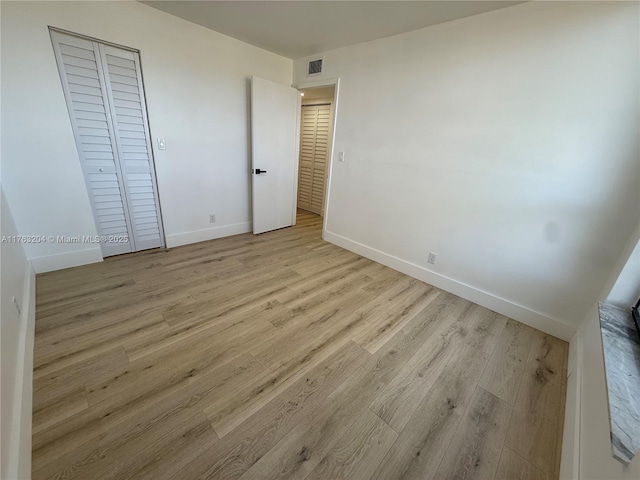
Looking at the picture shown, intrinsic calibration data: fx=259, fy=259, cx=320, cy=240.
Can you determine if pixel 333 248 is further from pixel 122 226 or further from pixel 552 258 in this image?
pixel 122 226

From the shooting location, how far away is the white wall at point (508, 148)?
65.4 inches

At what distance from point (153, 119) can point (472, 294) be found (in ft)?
11.8

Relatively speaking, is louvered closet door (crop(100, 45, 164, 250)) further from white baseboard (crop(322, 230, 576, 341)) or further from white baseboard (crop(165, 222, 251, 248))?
white baseboard (crop(322, 230, 576, 341))

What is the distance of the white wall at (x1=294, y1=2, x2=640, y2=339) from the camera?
166 centimetres

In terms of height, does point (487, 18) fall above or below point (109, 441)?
above

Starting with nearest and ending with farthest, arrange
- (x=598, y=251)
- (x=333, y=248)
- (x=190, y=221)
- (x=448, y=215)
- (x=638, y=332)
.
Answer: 1. (x=638, y=332)
2. (x=598, y=251)
3. (x=448, y=215)
4. (x=190, y=221)
5. (x=333, y=248)

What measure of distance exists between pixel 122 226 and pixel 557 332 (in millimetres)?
4104

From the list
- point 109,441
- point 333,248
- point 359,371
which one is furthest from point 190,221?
point 359,371

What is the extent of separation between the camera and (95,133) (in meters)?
2.38

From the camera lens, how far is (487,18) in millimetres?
1991

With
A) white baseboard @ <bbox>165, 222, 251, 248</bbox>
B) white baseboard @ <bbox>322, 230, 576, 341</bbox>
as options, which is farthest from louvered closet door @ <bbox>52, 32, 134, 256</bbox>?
white baseboard @ <bbox>322, 230, 576, 341</bbox>

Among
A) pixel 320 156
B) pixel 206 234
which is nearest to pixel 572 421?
pixel 206 234

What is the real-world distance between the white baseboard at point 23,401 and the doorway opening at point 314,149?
335cm

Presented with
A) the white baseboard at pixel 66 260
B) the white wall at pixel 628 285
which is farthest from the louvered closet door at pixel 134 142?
the white wall at pixel 628 285
